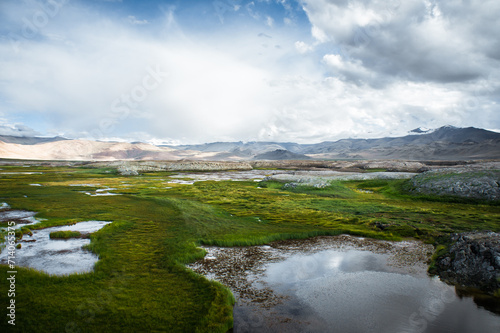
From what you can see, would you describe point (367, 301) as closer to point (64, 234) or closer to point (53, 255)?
point (53, 255)

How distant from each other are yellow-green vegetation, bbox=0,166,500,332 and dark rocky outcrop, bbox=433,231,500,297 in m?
4.10

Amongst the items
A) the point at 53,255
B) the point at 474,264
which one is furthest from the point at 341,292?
the point at 53,255

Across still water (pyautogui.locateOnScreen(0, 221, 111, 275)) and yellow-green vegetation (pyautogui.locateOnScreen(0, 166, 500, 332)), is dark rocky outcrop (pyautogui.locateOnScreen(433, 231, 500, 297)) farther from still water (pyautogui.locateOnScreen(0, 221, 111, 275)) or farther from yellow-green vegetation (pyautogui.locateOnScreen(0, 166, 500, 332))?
still water (pyautogui.locateOnScreen(0, 221, 111, 275))

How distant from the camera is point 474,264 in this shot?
35.1 feet

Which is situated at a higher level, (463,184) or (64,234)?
(463,184)

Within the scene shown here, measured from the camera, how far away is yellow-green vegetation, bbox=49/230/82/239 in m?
16.2

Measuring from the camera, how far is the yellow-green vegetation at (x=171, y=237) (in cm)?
792

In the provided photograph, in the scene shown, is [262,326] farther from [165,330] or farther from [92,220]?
[92,220]

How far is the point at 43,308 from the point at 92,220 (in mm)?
14355

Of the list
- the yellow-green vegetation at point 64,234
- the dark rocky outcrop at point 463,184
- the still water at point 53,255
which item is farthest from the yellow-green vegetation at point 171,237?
the dark rocky outcrop at point 463,184

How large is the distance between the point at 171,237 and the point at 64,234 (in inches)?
267

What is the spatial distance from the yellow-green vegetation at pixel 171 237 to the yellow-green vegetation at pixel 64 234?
1507mm

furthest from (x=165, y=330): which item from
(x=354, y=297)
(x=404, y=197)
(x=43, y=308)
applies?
(x=404, y=197)

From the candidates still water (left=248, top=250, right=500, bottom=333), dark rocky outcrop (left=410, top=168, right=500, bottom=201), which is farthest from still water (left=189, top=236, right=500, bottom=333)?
dark rocky outcrop (left=410, top=168, right=500, bottom=201)
